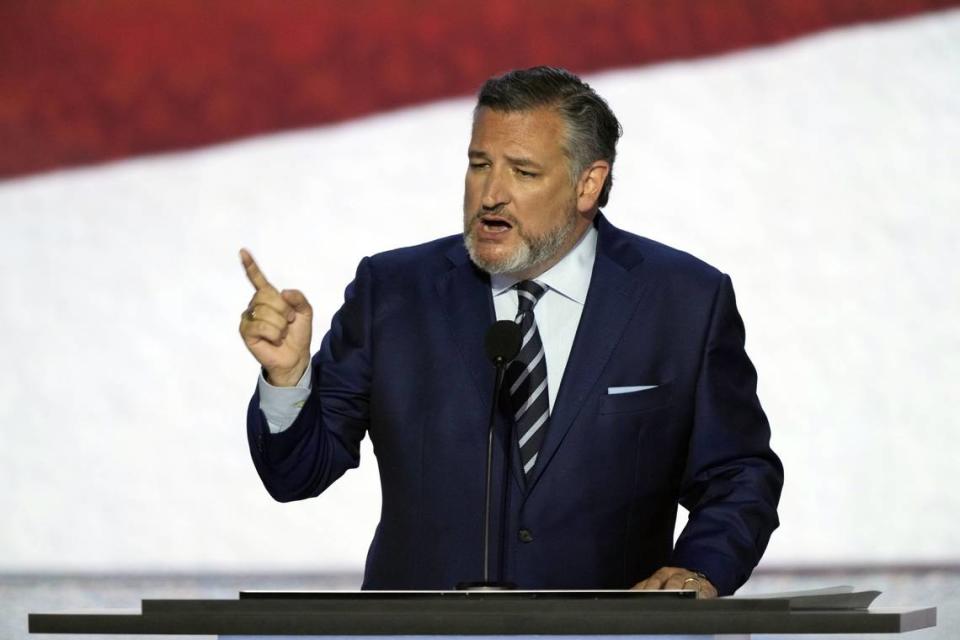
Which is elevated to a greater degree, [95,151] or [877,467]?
[95,151]

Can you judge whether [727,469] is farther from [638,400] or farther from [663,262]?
[663,262]

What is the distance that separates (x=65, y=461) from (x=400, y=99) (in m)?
1.51

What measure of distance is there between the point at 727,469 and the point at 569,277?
43 cm

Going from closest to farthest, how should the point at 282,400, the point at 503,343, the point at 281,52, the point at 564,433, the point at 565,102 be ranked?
the point at 503,343 < the point at 282,400 < the point at 564,433 < the point at 565,102 < the point at 281,52

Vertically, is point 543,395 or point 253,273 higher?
point 253,273

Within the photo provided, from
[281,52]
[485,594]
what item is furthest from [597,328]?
[281,52]

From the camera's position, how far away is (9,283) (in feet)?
14.8

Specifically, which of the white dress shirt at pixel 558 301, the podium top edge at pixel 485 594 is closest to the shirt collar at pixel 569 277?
the white dress shirt at pixel 558 301

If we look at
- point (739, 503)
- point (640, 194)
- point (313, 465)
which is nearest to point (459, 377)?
point (313, 465)

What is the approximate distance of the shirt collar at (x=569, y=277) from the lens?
249cm

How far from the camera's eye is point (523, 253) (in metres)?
2.39

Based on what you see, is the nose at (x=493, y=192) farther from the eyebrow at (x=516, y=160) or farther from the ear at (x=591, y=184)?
the ear at (x=591, y=184)

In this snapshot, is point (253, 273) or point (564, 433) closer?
point (253, 273)

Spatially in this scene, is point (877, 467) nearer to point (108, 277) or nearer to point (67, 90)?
point (108, 277)
